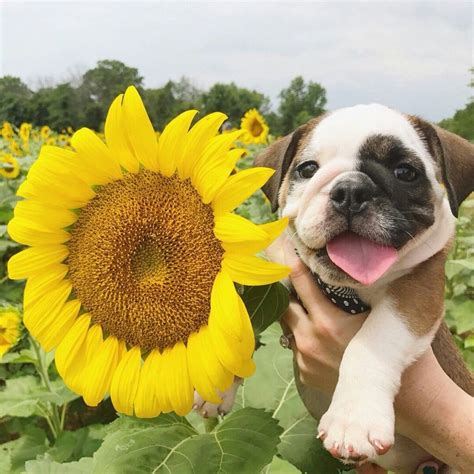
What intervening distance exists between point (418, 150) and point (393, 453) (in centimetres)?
110

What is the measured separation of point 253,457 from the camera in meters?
1.41

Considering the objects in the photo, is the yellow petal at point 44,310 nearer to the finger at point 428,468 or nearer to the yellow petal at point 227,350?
the yellow petal at point 227,350

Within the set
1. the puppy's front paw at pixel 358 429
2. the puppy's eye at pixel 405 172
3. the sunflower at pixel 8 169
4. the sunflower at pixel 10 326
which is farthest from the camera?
the sunflower at pixel 8 169

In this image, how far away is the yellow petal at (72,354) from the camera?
1312mm

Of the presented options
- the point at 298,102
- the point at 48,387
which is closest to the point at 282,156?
the point at 48,387

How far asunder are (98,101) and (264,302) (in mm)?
25848

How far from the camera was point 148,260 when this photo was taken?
1273 mm

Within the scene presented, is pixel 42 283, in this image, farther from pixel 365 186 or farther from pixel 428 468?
pixel 428 468

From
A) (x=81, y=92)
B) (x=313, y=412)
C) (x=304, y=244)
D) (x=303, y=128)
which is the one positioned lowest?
(x=81, y=92)

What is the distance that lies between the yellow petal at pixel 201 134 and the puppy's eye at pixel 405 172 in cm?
80

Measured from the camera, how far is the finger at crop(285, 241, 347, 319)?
6.31ft

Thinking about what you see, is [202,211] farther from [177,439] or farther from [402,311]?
[402,311]

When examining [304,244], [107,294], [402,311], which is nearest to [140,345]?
[107,294]

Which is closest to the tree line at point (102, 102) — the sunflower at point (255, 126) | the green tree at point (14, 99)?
the green tree at point (14, 99)
